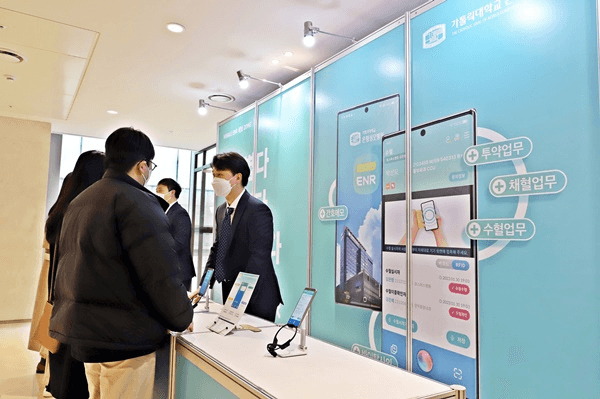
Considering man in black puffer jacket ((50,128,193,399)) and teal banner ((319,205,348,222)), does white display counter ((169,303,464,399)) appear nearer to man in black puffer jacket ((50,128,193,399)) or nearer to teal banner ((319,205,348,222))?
man in black puffer jacket ((50,128,193,399))

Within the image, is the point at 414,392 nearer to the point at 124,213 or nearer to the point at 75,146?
the point at 124,213

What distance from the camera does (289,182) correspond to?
3877 mm

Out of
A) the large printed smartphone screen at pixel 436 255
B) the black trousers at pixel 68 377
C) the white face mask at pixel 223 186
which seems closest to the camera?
the large printed smartphone screen at pixel 436 255

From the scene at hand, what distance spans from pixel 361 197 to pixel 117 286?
1801mm

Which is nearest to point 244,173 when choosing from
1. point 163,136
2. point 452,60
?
point 452,60

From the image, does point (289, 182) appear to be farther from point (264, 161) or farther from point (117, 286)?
point (117, 286)

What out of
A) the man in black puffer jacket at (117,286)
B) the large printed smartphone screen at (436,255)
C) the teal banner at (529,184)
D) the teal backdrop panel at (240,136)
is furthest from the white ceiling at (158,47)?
the man in black puffer jacket at (117,286)

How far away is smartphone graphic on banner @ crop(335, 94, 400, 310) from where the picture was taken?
111 inches

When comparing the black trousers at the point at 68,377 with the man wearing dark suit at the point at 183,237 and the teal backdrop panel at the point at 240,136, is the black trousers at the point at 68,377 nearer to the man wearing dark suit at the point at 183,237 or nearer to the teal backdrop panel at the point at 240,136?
the man wearing dark suit at the point at 183,237

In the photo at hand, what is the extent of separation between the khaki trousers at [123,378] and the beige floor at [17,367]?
2.43 metres

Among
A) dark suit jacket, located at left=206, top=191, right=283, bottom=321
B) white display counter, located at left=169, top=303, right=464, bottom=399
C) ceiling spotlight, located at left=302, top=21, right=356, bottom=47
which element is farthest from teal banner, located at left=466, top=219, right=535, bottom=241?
ceiling spotlight, located at left=302, top=21, right=356, bottom=47

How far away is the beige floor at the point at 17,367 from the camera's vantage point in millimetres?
3635

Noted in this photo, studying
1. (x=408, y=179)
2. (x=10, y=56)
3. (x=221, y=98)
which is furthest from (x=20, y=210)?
(x=408, y=179)

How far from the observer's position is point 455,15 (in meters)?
2.34
